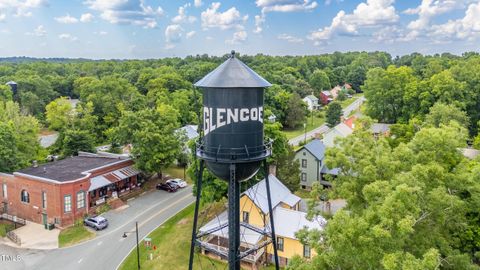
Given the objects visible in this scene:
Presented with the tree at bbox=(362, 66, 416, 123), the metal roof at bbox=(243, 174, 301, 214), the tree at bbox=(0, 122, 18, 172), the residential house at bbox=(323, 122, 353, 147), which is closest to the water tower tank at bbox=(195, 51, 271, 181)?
the metal roof at bbox=(243, 174, 301, 214)

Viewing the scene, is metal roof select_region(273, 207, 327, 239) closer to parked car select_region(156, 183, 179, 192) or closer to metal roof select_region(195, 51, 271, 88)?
metal roof select_region(195, 51, 271, 88)

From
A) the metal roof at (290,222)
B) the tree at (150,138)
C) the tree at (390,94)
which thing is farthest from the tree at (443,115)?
the tree at (150,138)

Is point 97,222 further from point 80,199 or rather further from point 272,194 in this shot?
point 272,194

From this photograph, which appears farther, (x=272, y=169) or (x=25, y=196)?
(x=272, y=169)

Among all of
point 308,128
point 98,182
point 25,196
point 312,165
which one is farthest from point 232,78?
point 308,128

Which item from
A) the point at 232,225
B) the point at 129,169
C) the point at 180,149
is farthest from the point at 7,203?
the point at 232,225

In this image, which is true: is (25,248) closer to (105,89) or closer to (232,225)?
(232,225)

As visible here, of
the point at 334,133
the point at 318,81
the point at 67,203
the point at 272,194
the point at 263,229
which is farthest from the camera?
the point at 318,81
